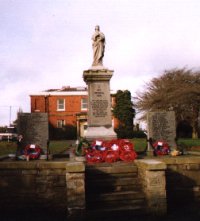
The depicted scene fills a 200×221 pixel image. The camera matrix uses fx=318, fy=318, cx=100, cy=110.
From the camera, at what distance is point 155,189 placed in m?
7.80

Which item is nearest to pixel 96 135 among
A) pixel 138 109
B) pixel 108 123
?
pixel 108 123

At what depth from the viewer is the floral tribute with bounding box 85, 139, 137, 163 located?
9969 millimetres

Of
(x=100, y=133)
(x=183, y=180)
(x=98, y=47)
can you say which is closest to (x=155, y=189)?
(x=183, y=180)

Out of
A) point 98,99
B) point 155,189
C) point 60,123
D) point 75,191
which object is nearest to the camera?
point 75,191

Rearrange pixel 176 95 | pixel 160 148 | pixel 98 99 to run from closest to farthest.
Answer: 1. pixel 160 148
2. pixel 98 99
3. pixel 176 95

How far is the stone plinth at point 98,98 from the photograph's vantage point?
14.3 m

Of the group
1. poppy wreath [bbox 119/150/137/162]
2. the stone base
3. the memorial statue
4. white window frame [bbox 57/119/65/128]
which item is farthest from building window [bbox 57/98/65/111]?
poppy wreath [bbox 119/150/137/162]

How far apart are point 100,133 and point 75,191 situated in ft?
22.1

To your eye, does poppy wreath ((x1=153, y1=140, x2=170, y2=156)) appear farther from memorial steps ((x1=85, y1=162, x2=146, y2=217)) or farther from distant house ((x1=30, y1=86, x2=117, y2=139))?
distant house ((x1=30, y1=86, x2=117, y2=139))

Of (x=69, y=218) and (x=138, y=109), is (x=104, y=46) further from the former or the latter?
(x=138, y=109)

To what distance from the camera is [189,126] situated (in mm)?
44250

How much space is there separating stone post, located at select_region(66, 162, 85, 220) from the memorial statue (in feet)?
26.7

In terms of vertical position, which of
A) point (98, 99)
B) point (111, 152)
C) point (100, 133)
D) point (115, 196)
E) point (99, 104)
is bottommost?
point (115, 196)

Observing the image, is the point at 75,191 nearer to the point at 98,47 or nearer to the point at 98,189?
the point at 98,189
